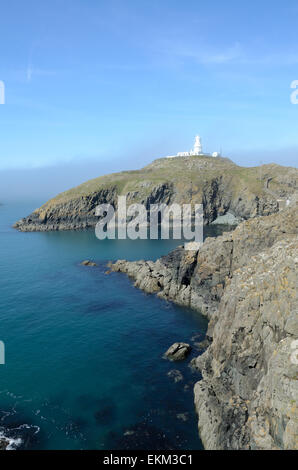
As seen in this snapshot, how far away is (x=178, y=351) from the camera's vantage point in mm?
51406

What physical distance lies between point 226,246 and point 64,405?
1789 inches

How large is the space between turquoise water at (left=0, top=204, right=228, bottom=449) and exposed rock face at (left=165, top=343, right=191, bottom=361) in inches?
61.5

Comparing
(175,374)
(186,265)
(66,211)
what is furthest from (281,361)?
(66,211)

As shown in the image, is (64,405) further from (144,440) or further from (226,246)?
(226,246)

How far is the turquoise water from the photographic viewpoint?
3628 cm

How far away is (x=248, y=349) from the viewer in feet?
120

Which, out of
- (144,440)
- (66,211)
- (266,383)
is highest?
(66,211)

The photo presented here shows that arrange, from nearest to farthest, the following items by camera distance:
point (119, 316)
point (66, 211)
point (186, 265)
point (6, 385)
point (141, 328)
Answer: point (6, 385), point (141, 328), point (119, 316), point (186, 265), point (66, 211)
